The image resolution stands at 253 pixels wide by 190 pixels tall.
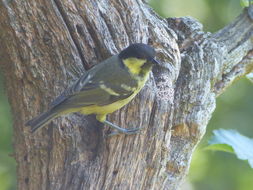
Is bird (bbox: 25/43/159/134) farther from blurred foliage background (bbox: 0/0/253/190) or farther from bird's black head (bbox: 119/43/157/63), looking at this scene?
blurred foliage background (bbox: 0/0/253/190)

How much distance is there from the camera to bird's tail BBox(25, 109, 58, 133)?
117 inches

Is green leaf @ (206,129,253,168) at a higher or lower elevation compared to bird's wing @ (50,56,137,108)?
lower

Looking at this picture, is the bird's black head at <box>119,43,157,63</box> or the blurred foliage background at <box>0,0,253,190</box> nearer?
the bird's black head at <box>119,43,157,63</box>

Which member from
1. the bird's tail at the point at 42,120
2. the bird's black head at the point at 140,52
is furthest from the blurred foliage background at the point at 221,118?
the bird's tail at the point at 42,120

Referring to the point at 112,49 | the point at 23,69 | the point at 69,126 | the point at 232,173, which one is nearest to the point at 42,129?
the point at 69,126

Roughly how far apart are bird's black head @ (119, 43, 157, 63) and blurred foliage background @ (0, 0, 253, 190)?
8.61 feet

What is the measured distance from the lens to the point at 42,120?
9.77ft

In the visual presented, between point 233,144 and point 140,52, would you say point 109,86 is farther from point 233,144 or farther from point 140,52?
point 233,144

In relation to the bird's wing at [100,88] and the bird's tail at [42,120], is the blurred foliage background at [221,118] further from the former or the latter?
the bird's tail at [42,120]

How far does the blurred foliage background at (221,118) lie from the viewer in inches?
234

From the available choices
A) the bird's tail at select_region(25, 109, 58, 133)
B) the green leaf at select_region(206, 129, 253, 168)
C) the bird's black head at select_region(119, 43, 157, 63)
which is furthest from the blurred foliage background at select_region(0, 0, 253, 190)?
the bird's tail at select_region(25, 109, 58, 133)

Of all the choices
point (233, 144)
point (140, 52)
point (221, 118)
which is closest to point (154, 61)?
point (140, 52)

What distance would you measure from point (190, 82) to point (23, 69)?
1.03 metres

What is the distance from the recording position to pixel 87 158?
3.14m
